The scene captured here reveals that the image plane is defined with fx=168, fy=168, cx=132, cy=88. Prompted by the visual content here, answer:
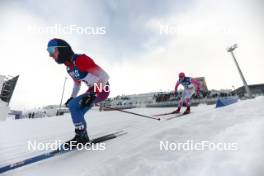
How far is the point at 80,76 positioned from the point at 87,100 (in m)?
0.55

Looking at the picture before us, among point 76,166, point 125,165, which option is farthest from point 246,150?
point 76,166

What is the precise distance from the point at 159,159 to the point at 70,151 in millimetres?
1808

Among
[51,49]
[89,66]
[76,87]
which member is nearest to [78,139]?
[76,87]

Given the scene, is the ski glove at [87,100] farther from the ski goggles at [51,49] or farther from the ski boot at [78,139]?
the ski goggles at [51,49]

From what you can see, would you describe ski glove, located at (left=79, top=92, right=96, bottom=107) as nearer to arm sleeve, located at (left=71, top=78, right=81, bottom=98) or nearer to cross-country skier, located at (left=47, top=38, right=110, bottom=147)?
cross-country skier, located at (left=47, top=38, right=110, bottom=147)

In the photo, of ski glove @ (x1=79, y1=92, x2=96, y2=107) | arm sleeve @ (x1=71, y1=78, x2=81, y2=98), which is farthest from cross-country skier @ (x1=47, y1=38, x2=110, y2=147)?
arm sleeve @ (x1=71, y1=78, x2=81, y2=98)

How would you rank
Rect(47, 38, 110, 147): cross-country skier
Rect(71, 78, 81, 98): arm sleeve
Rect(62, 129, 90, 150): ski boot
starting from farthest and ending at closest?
1. Rect(71, 78, 81, 98): arm sleeve
2. Rect(47, 38, 110, 147): cross-country skier
3. Rect(62, 129, 90, 150): ski boot

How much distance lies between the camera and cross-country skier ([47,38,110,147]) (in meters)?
3.21

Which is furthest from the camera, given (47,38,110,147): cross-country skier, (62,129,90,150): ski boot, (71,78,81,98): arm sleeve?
(71,78,81,98): arm sleeve

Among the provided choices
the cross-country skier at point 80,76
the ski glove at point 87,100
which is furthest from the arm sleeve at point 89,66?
the ski glove at point 87,100

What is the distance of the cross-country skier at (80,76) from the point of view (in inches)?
126

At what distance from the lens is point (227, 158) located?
172 centimetres

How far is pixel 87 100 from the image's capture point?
3266mm

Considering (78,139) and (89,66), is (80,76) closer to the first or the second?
(89,66)
